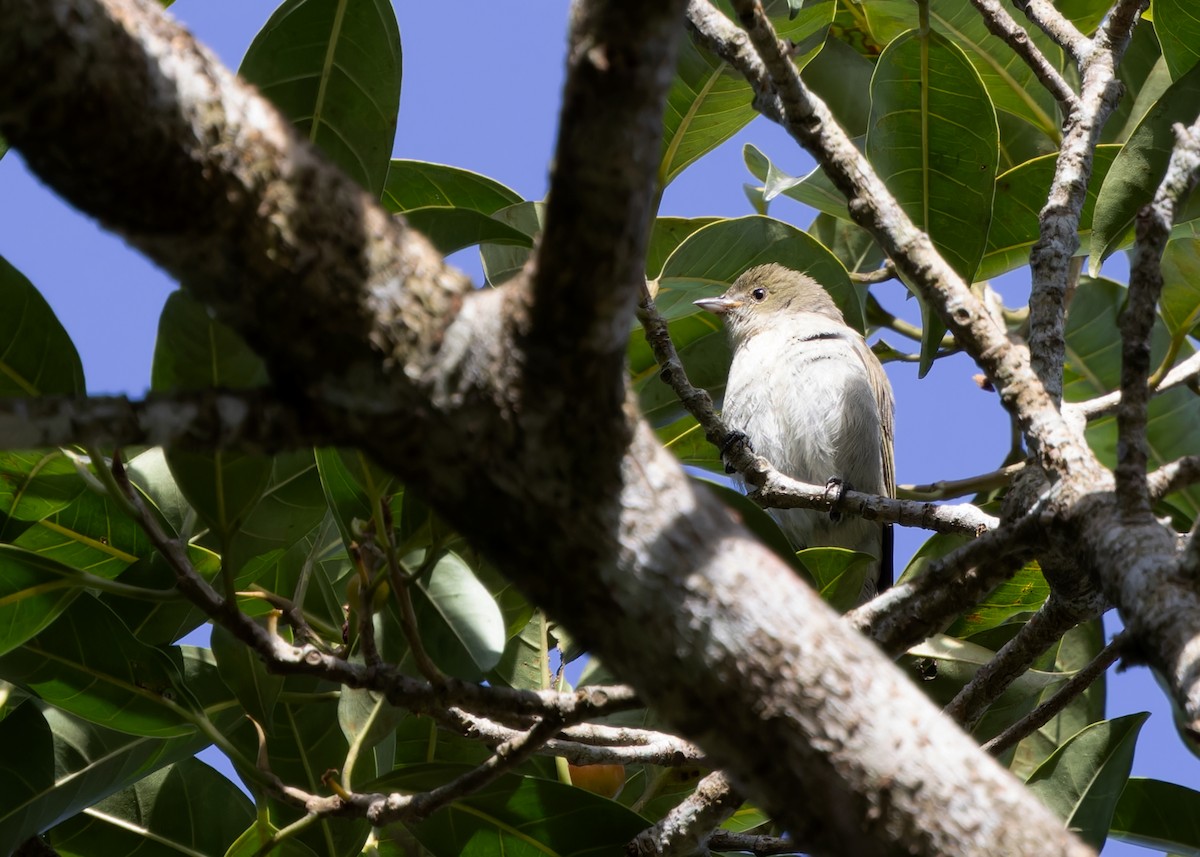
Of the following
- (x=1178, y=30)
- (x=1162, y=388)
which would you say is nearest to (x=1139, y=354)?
(x=1162, y=388)

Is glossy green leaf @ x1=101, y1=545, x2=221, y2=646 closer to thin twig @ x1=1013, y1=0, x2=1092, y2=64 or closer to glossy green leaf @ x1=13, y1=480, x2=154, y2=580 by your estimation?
glossy green leaf @ x1=13, y1=480, x2=154, y2=580

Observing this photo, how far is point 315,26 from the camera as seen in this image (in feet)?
8.28

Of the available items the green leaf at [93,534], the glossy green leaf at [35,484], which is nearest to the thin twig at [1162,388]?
the green leaf at [93,534]

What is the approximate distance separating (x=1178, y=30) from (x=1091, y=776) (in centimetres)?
193

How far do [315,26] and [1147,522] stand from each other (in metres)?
1.93

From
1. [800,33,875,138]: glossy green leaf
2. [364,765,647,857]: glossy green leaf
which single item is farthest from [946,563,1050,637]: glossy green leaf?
[800,33,875,138]: glossy green leaf

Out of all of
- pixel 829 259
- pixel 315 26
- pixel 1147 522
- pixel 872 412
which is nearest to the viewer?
pixel 1147 522

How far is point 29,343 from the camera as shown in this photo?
8.01 feet

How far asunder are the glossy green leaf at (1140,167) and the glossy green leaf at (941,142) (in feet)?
1.17

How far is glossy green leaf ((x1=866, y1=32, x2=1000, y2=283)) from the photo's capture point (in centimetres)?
327

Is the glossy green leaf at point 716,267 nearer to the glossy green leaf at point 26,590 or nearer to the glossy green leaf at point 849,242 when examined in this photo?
the glossy green leaf at point 849,242

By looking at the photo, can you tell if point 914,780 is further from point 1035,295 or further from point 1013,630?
point 1013,630

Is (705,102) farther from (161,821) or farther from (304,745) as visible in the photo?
(161,821)

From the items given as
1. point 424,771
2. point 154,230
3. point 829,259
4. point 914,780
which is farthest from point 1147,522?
point 829,259
